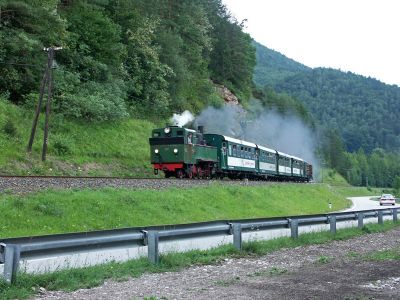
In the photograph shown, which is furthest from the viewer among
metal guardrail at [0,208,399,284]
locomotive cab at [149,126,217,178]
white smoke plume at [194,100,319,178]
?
white smoke plume at [194,100,319,178]

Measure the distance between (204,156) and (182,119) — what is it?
16.0 meters

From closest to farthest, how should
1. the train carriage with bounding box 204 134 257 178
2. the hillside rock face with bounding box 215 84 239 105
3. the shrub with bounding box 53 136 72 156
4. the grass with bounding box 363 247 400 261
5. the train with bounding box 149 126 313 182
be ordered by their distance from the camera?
the grass with bounding box 363 247 400 261 < the train with bounding box 149 126 313 182 < the shrub with bounding box 53 136 72 156 < the train carriage with bounding box 204 134 257 178 < the hillside rock face with bounding box 215 84 239 105

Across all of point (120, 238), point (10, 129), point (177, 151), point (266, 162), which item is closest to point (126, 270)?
point (120, 238)

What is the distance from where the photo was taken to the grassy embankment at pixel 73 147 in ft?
86.3

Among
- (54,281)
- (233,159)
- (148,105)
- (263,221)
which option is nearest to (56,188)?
(263,221)

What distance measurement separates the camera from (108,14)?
44.1m

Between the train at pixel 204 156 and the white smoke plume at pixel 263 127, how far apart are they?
6515 mm

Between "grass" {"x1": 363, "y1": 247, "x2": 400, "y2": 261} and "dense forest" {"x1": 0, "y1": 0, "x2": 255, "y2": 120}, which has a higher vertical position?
"dense forest" {"x1": 0, "y1": 0, "x2": 255, "y2": 120}

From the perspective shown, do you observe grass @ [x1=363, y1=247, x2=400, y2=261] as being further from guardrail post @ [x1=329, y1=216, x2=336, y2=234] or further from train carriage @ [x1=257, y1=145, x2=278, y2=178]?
train carriage @ [x1=257, y1=145, x2=278, y2=178]

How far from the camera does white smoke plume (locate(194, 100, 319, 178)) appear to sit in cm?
5700

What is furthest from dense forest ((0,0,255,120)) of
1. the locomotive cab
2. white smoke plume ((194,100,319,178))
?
the locomotive cab

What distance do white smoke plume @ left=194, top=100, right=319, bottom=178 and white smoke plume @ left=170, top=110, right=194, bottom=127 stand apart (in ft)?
Result: 3.09

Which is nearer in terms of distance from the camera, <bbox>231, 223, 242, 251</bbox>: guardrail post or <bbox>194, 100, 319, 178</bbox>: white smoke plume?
<bbox>231, 223, 242, 251</bbox>: guardrail post

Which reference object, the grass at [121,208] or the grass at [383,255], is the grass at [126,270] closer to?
the grass at [383,255]
